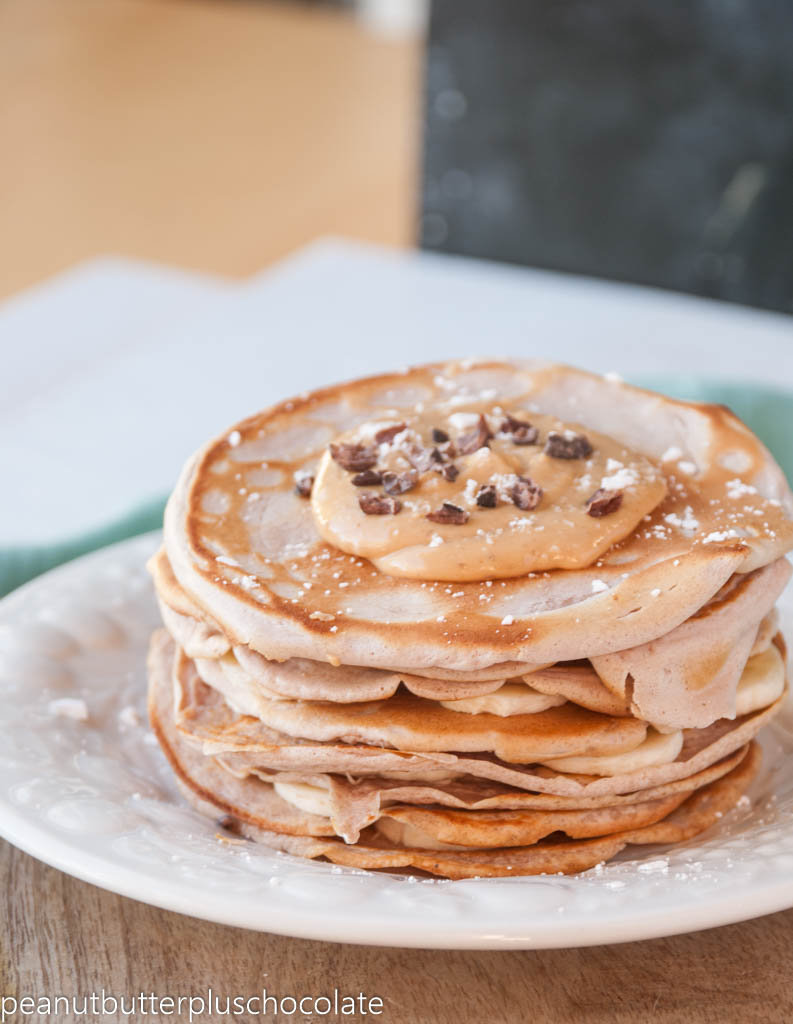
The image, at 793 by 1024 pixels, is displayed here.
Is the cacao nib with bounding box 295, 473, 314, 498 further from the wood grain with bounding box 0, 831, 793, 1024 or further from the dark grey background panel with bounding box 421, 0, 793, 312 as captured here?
the dark grey background panel with bounding box 421, 0, 793, 312

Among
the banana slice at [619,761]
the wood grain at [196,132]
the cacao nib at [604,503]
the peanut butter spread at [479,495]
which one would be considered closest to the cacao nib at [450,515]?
the peanut butter spread at [479,495]

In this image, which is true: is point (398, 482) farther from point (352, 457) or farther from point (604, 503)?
point (604, 503)

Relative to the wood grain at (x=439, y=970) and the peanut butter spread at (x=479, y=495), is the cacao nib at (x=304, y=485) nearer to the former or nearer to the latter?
the peanut butter spread at (x=479, y=495)

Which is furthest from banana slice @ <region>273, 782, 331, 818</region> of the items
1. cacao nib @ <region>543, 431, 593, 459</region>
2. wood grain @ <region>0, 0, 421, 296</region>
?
wood grain @ <region>0, 0, 421, 296</region>

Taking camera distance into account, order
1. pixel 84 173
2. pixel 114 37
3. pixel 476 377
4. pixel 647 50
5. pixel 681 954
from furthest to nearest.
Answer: pixel 114 37
pixel 84 173
pixel 647 50
pixel 476 377
pixel 681 954

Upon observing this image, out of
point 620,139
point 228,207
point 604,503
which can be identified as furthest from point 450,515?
point 228,207

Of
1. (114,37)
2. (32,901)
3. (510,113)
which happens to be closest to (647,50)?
(510,113)

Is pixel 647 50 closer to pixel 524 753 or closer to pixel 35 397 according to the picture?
pixel 35 397
